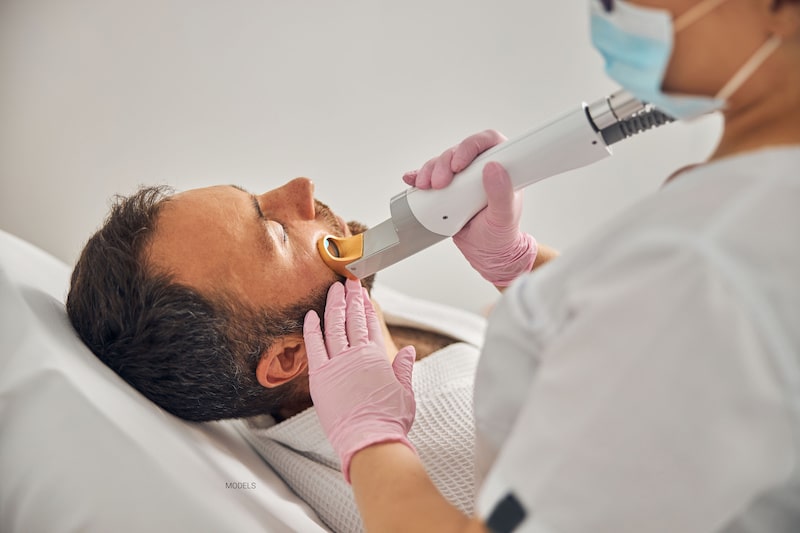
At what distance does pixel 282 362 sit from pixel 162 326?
0.72ft

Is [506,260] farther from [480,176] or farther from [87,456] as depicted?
[87,456]

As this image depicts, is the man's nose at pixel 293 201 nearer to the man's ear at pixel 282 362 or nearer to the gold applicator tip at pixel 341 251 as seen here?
the gold applicator tip at pixel 341 251

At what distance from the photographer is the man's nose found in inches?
50.0

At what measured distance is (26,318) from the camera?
1.05 meters

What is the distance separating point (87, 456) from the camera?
3.12ft

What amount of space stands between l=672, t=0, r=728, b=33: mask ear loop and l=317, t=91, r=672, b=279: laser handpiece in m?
0.24

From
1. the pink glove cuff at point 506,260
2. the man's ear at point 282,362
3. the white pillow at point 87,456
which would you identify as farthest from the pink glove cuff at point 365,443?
the pink glove cuff at point 506,260

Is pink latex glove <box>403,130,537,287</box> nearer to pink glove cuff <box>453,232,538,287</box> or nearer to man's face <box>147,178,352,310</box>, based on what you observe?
pink glove cuff <box>453,232,538,287</box>

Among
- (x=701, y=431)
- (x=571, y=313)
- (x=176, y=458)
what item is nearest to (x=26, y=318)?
(x=176, y=458)

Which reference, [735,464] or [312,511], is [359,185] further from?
[735,464]

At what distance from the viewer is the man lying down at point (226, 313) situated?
3.75 feet

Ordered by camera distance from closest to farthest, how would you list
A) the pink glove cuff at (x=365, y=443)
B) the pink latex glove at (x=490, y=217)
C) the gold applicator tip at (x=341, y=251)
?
the pink glove cuff at (x=365, y=443) → the pink latex glove at (x=490, y=217) → the gold applicator tip at (x=341, y=251)

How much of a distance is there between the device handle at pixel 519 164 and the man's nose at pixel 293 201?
21 centimetres

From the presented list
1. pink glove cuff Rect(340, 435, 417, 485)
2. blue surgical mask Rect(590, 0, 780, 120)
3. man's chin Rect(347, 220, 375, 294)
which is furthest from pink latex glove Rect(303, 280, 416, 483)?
blue surgical mask Rect(590, 0, 780, 120)
